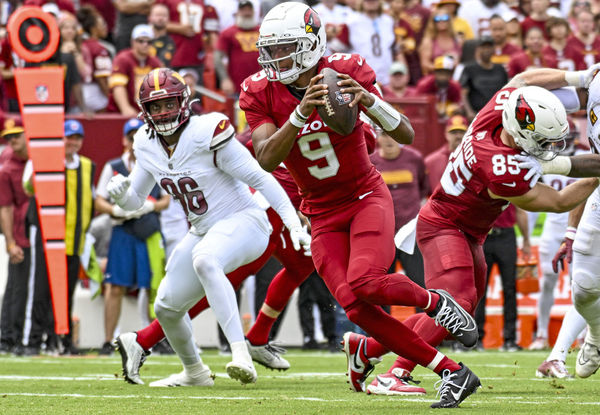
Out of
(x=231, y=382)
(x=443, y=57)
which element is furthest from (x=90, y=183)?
(x=443, y=57)

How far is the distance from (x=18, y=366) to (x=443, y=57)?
599 centimetres

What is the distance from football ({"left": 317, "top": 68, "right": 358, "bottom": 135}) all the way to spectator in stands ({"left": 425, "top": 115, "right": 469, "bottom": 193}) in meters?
4.87

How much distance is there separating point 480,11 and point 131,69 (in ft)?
15.6

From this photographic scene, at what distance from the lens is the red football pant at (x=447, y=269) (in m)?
5.62

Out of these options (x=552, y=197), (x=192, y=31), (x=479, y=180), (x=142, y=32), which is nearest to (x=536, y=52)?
(x=192, y=31)

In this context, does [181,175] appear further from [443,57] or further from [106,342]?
[443,57]

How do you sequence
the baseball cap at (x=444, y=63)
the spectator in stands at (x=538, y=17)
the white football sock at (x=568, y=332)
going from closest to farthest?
the white football sock at (x=568, y=332) < the baseball cap at (x=444, y=63) < the spectator in stands at (x=538, y=17)

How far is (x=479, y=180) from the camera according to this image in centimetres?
560

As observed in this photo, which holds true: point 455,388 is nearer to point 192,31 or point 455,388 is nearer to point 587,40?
point 192,31

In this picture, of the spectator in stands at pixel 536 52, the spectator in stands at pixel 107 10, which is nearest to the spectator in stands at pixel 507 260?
the spectator in stands at pixel 536 52

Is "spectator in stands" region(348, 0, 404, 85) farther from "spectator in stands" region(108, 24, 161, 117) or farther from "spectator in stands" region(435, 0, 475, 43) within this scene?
"spectator in stands" region(108, 24, 161, 117)

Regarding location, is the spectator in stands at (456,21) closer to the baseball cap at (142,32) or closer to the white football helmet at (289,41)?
the baseball cap at (142,32)

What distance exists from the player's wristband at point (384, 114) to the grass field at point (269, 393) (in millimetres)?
1307

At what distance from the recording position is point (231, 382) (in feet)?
22.6
